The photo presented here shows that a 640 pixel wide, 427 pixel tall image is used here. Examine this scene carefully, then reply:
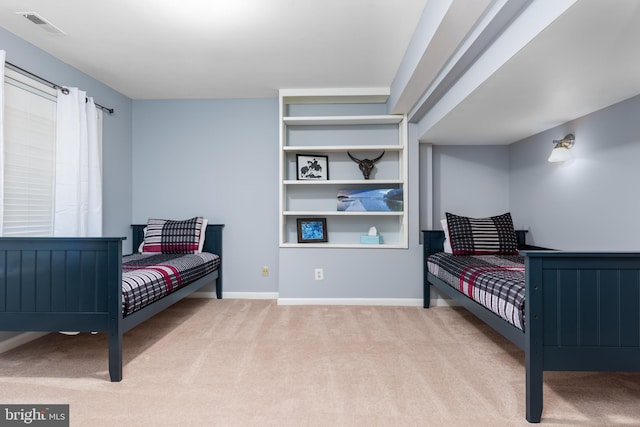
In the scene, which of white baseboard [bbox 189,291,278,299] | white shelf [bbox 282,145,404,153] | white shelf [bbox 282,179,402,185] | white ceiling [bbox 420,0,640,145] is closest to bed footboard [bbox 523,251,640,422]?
white ceiling [bbox 420,0,640,145]

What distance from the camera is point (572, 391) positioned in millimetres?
1801

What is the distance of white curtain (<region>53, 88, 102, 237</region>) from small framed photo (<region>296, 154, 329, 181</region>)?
1.93m

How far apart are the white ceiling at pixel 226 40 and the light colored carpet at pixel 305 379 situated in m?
2.23

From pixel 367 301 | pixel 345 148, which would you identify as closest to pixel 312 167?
pixel 345 148

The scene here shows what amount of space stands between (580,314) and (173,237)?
3402 millimetres

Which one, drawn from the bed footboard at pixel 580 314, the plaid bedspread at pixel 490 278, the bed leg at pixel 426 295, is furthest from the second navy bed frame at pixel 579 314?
the bed leg at pixel 426 295

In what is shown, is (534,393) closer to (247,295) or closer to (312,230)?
(312,230)

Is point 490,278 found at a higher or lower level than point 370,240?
lower

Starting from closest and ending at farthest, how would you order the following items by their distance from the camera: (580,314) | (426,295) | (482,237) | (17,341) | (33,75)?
1. (580,314)
2. (17,341)
3. (33,75)
4. (482,237)
5. (426,295)

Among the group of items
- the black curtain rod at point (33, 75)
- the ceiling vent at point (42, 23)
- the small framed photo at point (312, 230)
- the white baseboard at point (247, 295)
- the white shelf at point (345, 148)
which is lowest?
the white baseboard at point (247, 295)

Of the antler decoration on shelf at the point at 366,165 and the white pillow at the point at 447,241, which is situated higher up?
the antler decoration on shelf at the point at 366,165

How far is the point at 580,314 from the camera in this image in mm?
1544

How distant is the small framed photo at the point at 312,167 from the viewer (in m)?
3.80

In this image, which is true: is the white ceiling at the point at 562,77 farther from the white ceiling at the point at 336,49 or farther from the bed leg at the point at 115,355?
the bed leg at the point at 115,355
